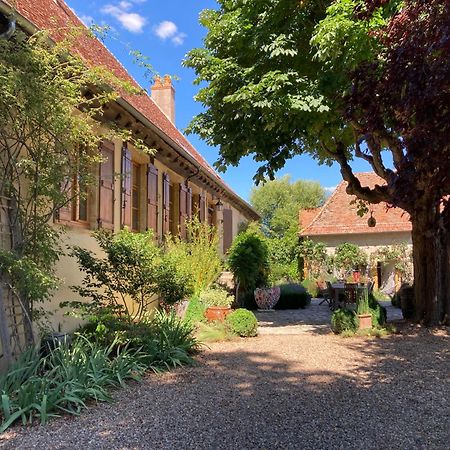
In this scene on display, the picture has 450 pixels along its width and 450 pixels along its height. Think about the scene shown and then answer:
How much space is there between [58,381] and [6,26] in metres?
3.46

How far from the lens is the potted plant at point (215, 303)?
8.55m

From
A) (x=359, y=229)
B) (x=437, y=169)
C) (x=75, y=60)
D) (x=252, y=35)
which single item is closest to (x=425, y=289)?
(x=252, y=35)

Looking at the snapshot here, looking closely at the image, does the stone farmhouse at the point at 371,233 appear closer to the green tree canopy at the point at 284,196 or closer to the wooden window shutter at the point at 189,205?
the wooden window shutter at the point at 189,205

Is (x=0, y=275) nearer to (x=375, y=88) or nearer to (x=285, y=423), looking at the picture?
(x=285, y=423)

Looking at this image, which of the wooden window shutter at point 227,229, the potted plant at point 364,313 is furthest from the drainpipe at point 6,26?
the wooden window shutter at point 227,229

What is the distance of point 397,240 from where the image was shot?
19.8 meters

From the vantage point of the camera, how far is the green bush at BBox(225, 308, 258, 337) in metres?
7.77

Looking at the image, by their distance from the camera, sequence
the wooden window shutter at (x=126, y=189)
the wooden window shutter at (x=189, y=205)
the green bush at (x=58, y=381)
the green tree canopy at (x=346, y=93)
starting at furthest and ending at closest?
1. the wooden window shutter at (x=189, y=205)
2. the wooden window shutter at (x=126, y=189)
3. the green bush at (x=58, y=381)
4. the green tree canopy at (x=346, y=93)

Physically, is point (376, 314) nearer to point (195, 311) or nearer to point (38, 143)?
point (195, 311)

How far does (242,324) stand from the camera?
777 centimetres

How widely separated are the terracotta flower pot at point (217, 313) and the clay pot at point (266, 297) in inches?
165

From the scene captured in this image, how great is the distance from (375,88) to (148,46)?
3.61m

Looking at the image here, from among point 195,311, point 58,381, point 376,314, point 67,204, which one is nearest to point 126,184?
Result: point 195,311

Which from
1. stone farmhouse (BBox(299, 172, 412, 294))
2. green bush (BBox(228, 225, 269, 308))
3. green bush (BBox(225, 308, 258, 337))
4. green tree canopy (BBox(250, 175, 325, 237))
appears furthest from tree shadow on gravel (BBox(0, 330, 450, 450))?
green tree canopy (BBox(250, 175, 325, 237))
